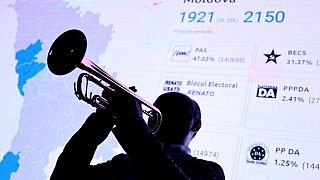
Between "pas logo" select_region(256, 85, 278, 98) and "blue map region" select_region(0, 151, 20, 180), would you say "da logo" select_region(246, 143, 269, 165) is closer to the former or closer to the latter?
"pas logo" select_region(256, 85, 278, 98)

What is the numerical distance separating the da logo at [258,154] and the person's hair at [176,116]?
30 cm

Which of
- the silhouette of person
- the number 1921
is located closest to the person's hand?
the silhouette of person

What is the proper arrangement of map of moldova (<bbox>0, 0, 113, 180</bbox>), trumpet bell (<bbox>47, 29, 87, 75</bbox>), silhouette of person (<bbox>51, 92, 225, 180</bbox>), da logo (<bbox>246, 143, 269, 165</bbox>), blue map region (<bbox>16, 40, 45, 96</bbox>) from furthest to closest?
blue map region (<bbox>16, 40, 45, 96</bbox>) < map of moldova (<bbox>0, 0, 113, 180</bbox>) < da logo (<bbox>246, 143, 269, 165</bbox>) < trumpet bell (<bbox>47, 29, 87, 75</bbox>) < silhouette of person (<bbox>51, 92, 225, 180</bbox>)

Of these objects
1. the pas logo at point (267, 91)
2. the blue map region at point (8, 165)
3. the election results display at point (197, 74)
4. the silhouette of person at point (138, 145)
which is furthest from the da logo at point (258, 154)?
the blue map region at point (8, 165)

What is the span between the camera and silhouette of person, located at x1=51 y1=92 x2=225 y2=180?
80 cm

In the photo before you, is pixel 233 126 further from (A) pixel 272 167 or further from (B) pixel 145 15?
(B) pixel 145 15

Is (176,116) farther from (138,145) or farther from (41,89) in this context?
(41,89)

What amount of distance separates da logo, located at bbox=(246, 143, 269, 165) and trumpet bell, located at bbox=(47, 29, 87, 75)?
55 cm

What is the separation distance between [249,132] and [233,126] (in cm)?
4

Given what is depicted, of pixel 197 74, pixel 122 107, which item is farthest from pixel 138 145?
pixel 197 74

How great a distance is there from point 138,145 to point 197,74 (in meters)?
0.66

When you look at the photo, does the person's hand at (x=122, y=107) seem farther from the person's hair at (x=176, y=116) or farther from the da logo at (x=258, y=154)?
the da logo at (x=258, y=154)

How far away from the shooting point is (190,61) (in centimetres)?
146

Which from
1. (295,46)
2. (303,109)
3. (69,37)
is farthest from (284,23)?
(69,37)
